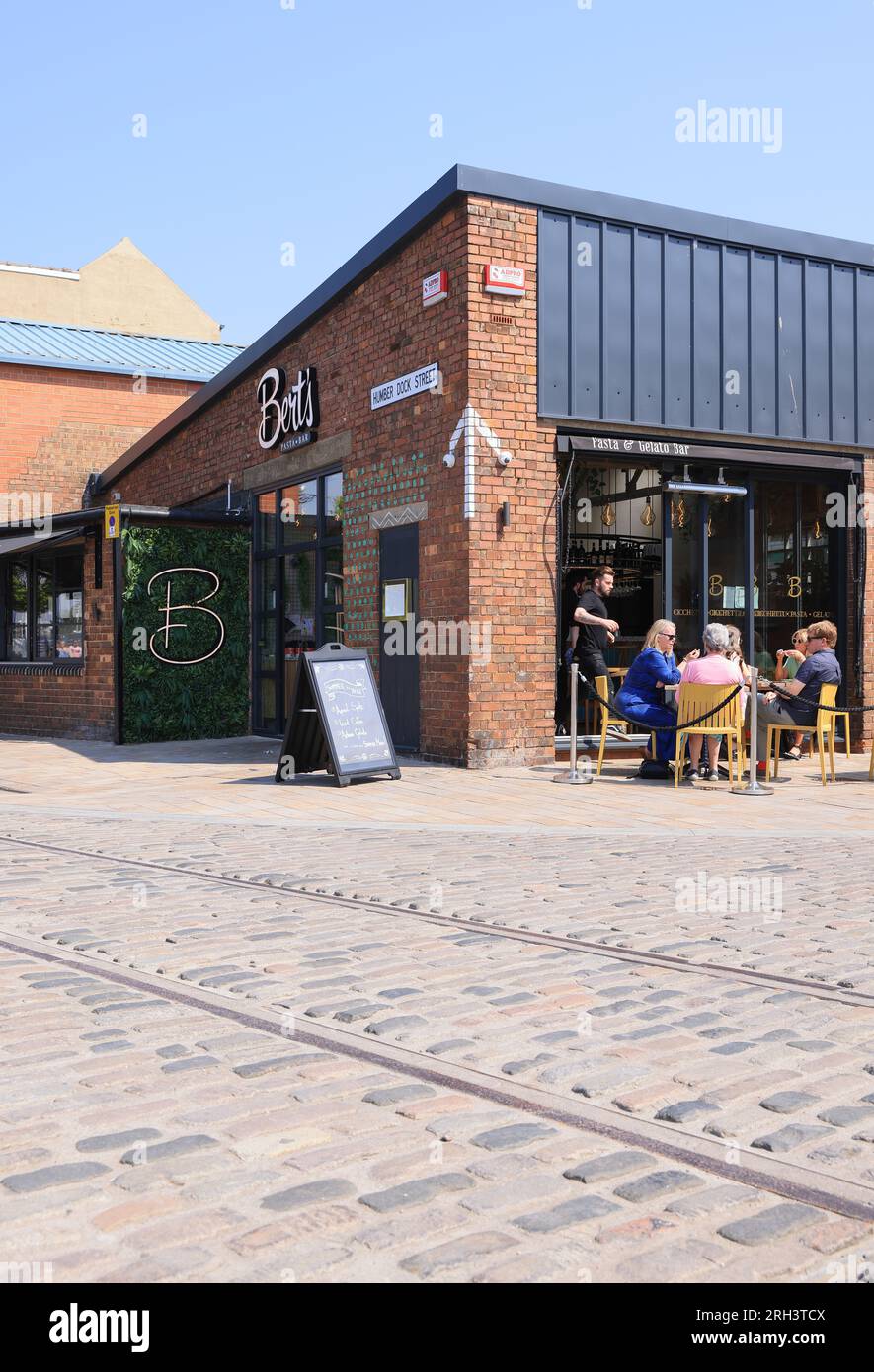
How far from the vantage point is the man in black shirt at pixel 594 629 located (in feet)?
45.8

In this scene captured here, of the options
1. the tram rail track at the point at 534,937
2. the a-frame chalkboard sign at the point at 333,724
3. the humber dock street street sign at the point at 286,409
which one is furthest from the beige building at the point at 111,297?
the tram rail track at the point at 534,937

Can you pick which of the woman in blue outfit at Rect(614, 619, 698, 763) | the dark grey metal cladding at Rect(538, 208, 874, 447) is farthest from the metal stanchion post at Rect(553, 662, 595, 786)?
the dark grey metal cladding at Rect(538, 208, 874, 447)

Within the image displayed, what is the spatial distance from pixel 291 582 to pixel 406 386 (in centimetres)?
383

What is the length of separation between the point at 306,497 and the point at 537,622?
14.8 ft

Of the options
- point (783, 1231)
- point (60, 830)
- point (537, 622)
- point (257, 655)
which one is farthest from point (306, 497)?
point (783, 1231)

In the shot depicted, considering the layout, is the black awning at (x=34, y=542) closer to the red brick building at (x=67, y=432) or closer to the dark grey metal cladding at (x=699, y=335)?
the red brick building at (x=67, y=432)

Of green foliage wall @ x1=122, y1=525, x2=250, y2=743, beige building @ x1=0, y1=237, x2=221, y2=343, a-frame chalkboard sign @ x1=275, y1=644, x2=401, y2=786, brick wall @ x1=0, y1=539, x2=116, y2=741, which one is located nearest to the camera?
a-frame chalkboard sign @ x1=275, y1=644, x2=401, y2=786

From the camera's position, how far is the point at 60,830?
9.49 m

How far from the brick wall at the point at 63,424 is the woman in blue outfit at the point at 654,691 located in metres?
15.9

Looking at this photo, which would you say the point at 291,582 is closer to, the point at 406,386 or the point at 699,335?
the point at 406,386

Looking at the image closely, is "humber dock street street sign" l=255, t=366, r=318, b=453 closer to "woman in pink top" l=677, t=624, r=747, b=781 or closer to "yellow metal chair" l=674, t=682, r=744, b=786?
"woman in pink top" l=677, t=624, r=747, b=781

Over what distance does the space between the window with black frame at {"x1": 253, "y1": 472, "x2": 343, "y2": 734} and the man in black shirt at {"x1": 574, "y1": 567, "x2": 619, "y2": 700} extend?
3075 mm

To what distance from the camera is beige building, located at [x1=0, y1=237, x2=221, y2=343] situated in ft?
106
